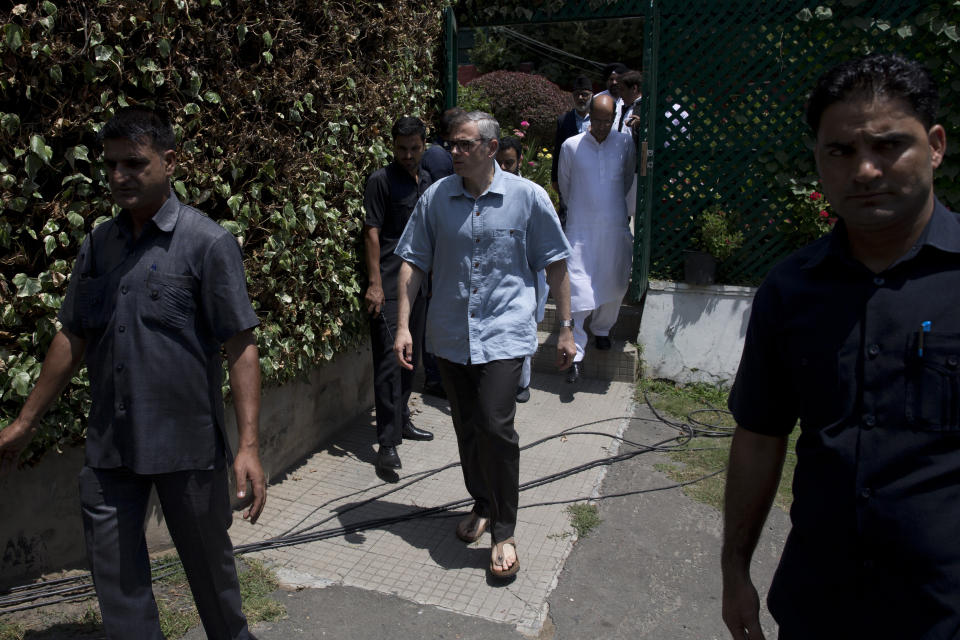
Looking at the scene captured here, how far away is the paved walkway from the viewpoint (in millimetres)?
3887

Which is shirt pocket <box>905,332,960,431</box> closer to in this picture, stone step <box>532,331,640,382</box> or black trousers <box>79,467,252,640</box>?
black trousers <box>79,467,252,640</box>

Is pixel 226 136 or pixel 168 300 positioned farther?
pixel 226 136

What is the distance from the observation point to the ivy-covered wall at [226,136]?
10.6 feet

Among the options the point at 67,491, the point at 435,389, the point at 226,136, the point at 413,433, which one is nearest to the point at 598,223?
the point at 435,389

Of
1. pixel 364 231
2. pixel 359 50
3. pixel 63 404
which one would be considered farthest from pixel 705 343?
pixel 63 404

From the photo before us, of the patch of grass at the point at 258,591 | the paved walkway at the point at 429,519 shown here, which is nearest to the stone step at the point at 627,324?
the paved walkway at the point at 429,519

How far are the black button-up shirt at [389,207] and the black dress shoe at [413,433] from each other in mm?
939

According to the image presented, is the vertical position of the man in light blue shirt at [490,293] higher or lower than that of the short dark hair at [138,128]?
lower

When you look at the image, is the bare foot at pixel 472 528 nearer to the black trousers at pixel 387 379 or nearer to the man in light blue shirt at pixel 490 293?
the man in light blue shirt at pixel 490 293

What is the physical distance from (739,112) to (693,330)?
1763 mm

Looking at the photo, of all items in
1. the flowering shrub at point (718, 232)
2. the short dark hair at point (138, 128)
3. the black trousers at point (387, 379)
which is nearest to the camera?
the short dark hair at point (138, 128)

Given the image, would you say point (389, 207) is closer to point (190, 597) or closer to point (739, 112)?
point (190, 597)

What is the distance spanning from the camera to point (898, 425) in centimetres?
173

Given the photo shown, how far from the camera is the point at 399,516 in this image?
459 cm
